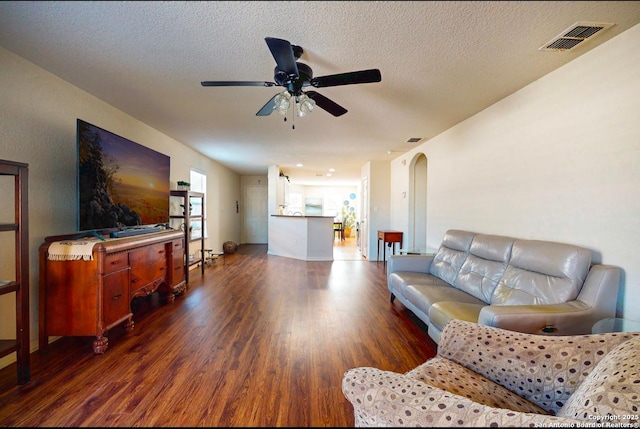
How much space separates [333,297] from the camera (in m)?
3.53

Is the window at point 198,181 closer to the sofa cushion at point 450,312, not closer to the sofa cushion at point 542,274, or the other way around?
the sofa cushion at point 450,312


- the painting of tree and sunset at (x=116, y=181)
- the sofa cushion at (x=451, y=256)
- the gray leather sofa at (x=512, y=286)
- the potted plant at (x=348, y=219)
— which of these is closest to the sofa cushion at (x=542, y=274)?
the gray leather sofa at (x=512, y=286)

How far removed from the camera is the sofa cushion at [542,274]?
178 centimetres

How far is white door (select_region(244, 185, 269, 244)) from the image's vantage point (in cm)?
895

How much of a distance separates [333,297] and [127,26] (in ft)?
10.9

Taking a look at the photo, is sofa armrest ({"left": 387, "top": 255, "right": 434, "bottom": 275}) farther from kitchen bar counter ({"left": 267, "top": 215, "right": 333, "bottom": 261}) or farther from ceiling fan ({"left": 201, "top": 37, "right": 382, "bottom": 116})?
kitchen bar counter ({"left": 267, "top": 215, "right": 333, "bottom": 261})

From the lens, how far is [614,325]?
165 cm

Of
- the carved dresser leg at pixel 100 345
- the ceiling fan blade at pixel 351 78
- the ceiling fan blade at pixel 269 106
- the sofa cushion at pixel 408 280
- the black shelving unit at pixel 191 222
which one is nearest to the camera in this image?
the ceiling fan blade at pixel 351 78

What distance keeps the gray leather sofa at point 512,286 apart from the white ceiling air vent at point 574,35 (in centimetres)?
142

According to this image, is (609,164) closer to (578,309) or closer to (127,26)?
(578,309)

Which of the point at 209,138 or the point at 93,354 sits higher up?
the point at 209,138

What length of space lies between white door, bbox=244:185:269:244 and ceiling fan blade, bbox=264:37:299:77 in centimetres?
739

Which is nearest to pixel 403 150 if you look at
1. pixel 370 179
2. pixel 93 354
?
pixel 370 179

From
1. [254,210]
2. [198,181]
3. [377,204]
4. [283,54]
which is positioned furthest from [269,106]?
[254,210]
